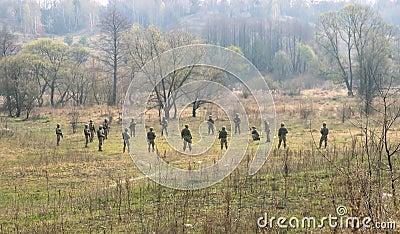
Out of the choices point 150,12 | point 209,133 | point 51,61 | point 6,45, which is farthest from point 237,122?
point 150,12

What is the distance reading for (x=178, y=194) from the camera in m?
11.6

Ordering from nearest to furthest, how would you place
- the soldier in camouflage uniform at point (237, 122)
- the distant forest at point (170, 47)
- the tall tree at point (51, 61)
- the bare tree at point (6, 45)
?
1. the soldier in camouflage uniform at point (237, 122)
2. the distant forest at point (170, 47)
3. the tall tree at point (51, 61)
4. the bare tree at point (6, 45)

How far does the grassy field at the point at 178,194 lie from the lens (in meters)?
7.72

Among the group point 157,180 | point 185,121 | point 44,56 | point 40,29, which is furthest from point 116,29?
point 40,29

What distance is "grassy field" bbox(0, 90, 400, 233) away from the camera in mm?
7718

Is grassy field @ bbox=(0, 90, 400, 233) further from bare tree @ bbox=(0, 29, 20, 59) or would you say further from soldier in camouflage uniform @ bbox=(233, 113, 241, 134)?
bare tree @ bbox=(0, 29, 20, 59)

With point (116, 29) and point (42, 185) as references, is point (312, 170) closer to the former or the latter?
point (42, 185)

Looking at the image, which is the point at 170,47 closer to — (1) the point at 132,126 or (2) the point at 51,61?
(1) the point at 132,126

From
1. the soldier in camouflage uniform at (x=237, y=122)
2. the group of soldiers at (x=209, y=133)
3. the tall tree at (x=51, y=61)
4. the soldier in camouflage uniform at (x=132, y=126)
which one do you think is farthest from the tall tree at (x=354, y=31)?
the tall tree at (x=51, y=61)

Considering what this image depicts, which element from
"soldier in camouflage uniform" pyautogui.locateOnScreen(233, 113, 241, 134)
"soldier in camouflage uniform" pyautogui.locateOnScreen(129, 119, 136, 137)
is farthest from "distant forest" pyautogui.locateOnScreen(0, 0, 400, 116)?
"soldier in camouflage uniform" pyautogui.locateOnScreen(129, 119, 136, 137)

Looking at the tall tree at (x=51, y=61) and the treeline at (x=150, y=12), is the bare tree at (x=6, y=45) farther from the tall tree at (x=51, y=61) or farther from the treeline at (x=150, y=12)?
the treeline at (x=150, y=12)

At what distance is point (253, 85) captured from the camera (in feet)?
55.9

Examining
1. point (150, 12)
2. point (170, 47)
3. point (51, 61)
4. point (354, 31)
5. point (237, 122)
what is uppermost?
point (150, 12)

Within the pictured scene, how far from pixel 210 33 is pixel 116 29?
89.6 ft
